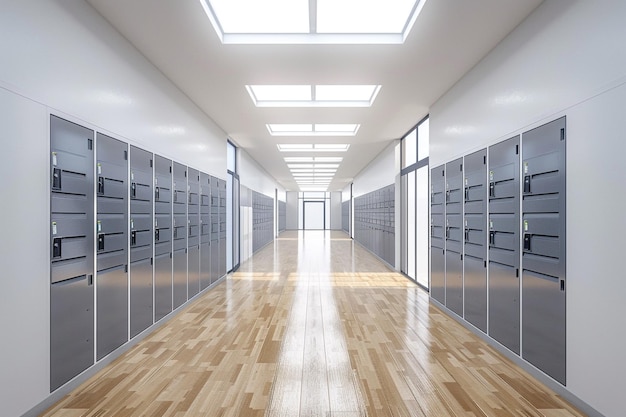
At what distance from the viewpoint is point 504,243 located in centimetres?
361

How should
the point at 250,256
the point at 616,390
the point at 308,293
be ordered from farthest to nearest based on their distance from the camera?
the point at 250,256 < the point at 308,293 < the point at 616,390

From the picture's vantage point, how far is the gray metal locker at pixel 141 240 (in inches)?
149

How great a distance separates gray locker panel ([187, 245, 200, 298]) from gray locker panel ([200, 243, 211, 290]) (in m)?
0.16

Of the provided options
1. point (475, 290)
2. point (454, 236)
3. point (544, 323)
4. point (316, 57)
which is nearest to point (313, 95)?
point (316, 57)

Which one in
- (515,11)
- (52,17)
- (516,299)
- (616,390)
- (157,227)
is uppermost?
(515,11)

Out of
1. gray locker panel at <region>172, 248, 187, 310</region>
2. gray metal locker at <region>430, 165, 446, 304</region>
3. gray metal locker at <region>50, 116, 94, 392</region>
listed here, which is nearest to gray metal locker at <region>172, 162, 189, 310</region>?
gray locker panel at <region>172, 248, 187, 310</region>

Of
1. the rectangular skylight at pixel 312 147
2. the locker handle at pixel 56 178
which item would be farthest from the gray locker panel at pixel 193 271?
the rectangular skylight at pixel 312 147

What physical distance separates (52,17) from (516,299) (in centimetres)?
461

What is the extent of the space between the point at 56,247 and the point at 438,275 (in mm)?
4895

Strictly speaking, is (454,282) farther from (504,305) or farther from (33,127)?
(33,127)

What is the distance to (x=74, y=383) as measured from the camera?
9.33 ft

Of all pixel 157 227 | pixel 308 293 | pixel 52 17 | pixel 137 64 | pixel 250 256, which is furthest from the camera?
pixel 250 256

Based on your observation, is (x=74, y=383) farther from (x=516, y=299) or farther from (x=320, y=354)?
(x=516, y=299)

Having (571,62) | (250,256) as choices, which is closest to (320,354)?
(571,62)
